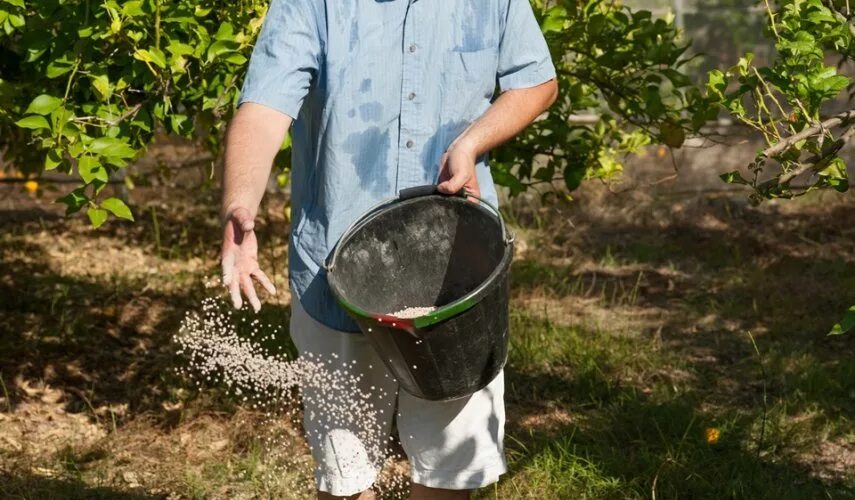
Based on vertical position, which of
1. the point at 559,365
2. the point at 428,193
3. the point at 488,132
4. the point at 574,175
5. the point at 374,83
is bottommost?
the point at 559,365

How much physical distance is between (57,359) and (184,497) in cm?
132

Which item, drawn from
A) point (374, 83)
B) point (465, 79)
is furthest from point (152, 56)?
point (465, 79)

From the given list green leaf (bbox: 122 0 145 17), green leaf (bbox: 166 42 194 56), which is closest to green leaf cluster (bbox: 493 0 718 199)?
green leaf (bbox: 166 42 194 56)

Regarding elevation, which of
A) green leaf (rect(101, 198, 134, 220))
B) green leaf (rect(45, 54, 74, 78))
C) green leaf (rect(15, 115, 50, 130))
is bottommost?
green leaf (rect(101, 198, 134, 220))

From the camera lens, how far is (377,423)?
273 centimetres

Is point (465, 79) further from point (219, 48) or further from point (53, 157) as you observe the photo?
point (53, 157)

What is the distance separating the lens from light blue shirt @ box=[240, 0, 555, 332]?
2467 mm

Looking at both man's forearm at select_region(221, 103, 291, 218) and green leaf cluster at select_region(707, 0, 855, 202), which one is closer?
man's forearm at select_region(221, 103, 291, 218)

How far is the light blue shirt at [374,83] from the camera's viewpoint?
97.1 inches

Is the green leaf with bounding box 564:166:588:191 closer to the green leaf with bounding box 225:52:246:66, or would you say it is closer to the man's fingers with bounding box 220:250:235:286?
the green leaf with bounding box 225:52:246:66

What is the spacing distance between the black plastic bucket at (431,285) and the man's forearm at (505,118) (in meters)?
0.12

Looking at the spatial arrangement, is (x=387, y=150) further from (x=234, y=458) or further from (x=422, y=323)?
(x=234, y=458)

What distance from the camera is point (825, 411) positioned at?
4.23 meters

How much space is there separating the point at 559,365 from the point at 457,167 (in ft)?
7.77
